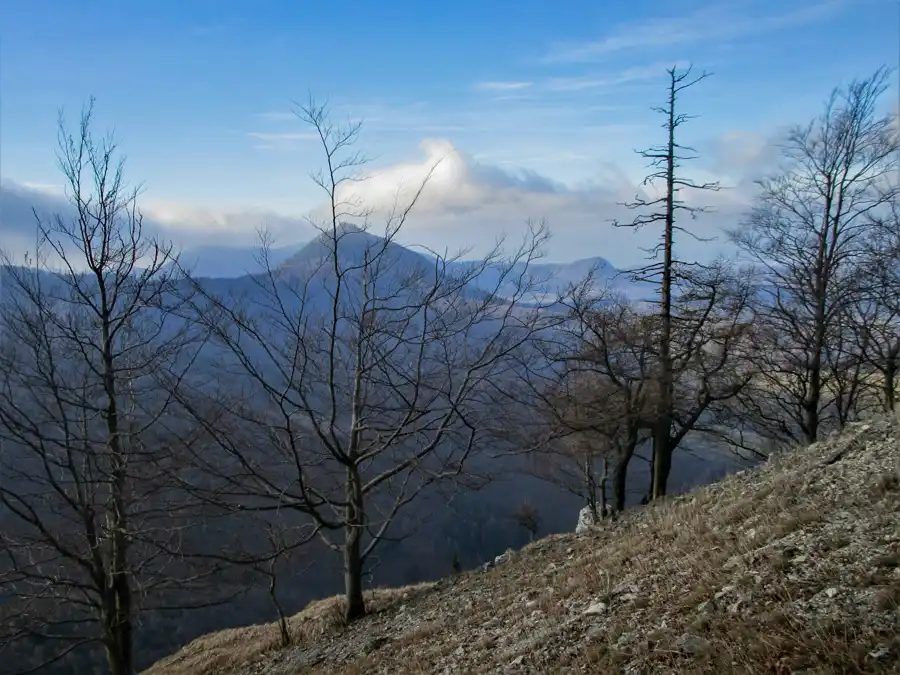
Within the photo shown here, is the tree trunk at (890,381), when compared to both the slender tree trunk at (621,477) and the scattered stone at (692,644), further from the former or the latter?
the scattered stone at (692,644)

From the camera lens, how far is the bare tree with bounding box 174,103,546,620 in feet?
27.5

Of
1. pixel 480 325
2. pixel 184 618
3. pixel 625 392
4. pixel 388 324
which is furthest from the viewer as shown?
pixel 184 618

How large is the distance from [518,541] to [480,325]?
115 ft

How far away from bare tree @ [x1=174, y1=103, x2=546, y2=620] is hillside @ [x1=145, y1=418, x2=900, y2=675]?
5.78 feet

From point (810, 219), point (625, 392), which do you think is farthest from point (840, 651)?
point (810, 219)

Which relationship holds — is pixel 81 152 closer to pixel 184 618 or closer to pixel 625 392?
pixel 625 392

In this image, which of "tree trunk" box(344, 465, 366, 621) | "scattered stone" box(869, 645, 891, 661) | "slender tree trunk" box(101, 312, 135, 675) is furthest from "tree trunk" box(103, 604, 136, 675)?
"scattered stone" box(869, 645, 891, 661)


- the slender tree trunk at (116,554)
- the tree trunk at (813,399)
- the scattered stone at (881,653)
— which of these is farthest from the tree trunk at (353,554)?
the tree trunk at (813,399)

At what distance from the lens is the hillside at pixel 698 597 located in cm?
365

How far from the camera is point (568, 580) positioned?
664 centimetres

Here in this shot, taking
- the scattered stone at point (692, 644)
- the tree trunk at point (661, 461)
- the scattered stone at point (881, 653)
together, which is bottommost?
the tree trunk at point (661, 461)

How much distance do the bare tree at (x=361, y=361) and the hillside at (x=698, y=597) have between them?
176 cm

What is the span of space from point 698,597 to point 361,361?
5.65 meters

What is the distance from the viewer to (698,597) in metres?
4.62
